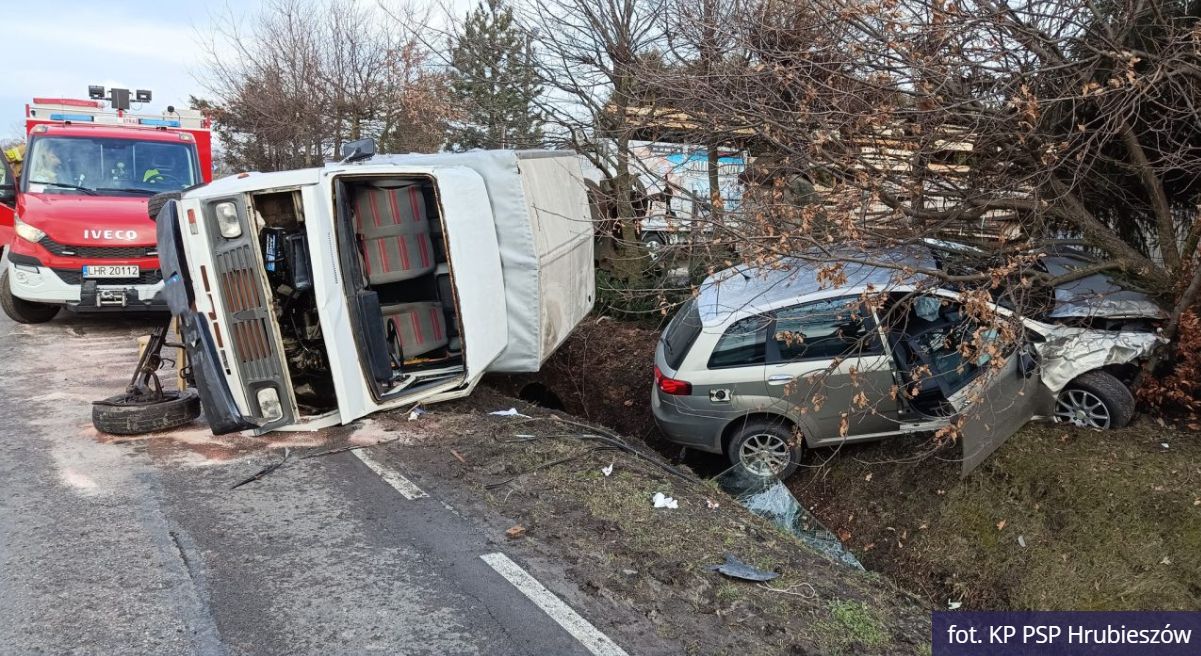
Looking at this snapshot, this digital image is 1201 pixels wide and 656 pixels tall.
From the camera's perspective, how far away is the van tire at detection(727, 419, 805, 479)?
7320 mm

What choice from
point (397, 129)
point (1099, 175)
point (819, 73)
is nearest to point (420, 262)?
point (819, 73)

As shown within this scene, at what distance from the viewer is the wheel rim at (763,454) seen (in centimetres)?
741

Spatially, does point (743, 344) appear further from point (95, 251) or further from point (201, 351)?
point (95, 251)

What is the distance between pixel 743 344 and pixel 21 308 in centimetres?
953

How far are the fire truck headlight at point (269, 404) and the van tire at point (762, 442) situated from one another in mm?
3689

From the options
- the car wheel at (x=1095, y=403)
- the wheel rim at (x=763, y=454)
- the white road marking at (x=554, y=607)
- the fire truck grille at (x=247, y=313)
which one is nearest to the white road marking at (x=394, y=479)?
the fire truck grille at (x=247, y=313)

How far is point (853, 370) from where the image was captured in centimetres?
613

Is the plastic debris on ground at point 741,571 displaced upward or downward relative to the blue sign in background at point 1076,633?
upward

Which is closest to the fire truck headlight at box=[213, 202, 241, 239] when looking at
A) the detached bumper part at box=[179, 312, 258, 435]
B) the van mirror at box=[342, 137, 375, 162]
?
the detached bumper part at box=[179, 312, 258, 435]

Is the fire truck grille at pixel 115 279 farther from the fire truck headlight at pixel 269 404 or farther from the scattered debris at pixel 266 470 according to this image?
the scattered debris at pixel 266 470

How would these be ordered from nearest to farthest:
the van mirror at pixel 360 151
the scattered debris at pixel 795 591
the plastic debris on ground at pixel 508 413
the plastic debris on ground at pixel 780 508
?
the scattered debris at pixel 795 591 → the plastic debris on ground at pixel 780 508 → the plastic debris on ground at pixel 508 413 → the van mirror at pixel 360 151

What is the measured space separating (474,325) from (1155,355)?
209 inches

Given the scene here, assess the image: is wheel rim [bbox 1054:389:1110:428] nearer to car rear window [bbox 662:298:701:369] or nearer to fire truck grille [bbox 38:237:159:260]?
car rear window [bbox 662:298:701:369]

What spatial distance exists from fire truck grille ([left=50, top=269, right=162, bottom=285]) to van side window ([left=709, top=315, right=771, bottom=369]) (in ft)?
23.6
